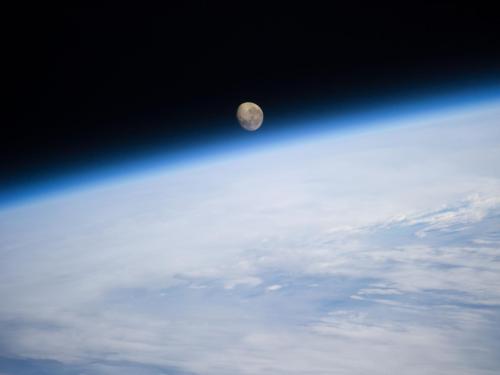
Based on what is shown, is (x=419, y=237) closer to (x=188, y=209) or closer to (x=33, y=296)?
(x=188, y=209)

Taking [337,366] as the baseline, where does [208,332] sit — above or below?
above

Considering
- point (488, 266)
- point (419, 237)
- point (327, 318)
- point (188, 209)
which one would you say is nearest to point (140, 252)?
point (188, 209)

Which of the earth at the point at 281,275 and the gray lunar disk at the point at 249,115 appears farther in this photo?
the earth at the point at 281,275

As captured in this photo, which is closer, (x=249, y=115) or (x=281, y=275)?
(x=249, y=115)

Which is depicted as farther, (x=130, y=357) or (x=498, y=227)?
(x=498, y=227)
